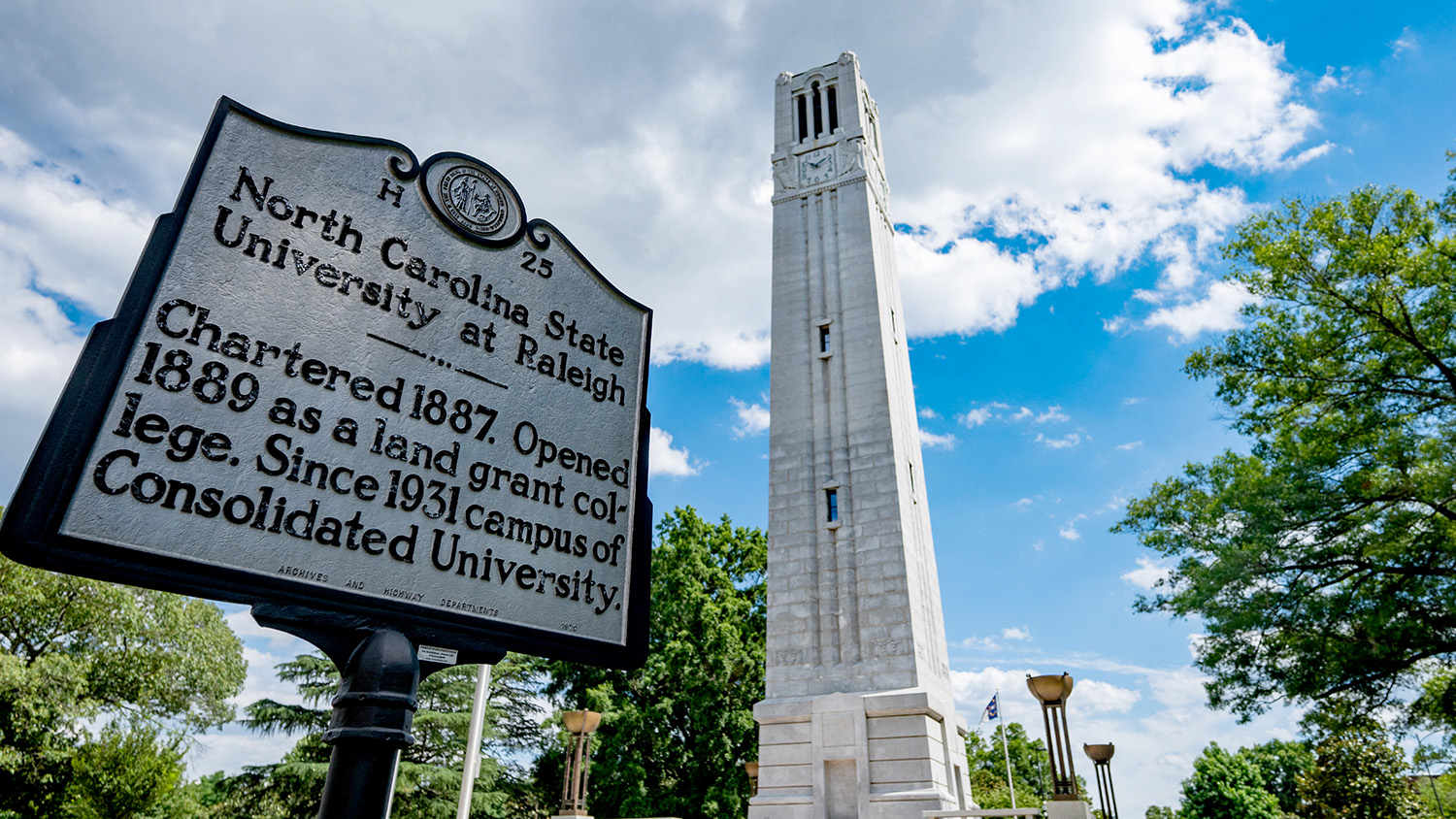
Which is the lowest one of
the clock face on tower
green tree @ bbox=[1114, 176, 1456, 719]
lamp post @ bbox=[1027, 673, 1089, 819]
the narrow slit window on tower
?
lamp post @ bbox=[1027, 673, 1089, 819]

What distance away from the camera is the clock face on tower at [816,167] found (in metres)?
25.1

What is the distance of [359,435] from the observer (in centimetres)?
316

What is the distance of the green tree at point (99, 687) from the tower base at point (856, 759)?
15301 millimetres

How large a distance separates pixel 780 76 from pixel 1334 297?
717 inches

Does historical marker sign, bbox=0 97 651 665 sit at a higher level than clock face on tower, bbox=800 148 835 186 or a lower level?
lower

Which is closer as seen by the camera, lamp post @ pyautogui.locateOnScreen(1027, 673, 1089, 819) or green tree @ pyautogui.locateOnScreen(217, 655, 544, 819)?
lamp post @ pyautogui.locateOnScreen(1027, 673, 1089, 819)

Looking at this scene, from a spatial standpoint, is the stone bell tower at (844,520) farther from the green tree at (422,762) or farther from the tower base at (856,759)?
the green tree at (422,762)

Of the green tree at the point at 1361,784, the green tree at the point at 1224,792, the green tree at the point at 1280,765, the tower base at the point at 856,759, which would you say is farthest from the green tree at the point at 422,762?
the green tree at the point at 1280,765

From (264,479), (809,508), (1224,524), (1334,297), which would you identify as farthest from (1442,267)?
(264,479)

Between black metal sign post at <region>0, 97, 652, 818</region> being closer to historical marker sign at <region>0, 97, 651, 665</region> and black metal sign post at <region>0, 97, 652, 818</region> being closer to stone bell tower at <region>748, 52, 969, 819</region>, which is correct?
historical marker sign at <region>0, 97, 651, 665</region>

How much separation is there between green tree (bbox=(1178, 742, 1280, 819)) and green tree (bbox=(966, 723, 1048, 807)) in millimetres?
7786

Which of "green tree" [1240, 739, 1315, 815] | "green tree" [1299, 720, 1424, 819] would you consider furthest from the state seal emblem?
"green tree" [1240, 739, 1315, 815]

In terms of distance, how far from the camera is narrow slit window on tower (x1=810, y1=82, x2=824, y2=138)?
26.5 metres

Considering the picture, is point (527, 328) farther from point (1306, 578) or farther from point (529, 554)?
point (1306, 578)
